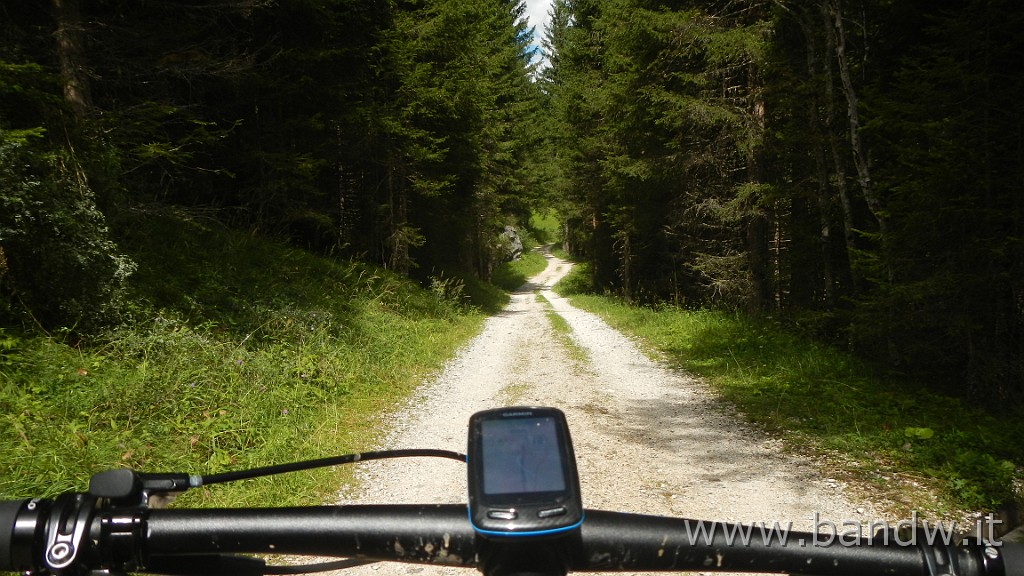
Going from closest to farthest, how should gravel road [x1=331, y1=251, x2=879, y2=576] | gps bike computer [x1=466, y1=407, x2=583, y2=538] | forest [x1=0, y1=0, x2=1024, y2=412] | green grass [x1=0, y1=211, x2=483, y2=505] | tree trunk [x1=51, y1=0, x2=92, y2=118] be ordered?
gps bike computer [x1=466, y1=407, x2=583, y2=538], gravel road [x1=331, y1=251, x2=879, y2=576], green grass [x1=0, y1=211, x2=483, y2=505], forest [x1=0, y1=0, x2=1024, y2=412], tree trunk [x1=51, y1=0, x2=92, y2=118]

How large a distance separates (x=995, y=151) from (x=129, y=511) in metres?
8.90

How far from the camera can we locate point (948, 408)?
249 inches

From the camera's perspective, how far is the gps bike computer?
98cm

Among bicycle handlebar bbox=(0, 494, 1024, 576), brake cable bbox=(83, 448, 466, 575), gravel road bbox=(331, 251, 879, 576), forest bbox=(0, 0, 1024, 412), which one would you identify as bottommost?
gravel road bbox=(331, 251, 879, 576)

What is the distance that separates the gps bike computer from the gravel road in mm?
2325

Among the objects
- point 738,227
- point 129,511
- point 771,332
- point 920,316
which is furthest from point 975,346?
point 129,511

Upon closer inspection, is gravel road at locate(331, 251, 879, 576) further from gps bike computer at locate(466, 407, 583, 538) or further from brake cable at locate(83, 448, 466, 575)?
gps bike computer at locate(466, 407, 583, 538)

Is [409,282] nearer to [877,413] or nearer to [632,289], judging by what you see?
[632,289]

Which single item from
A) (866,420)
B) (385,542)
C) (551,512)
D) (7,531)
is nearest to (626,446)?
(866,420)

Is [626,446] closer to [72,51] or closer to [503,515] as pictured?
[503,515]

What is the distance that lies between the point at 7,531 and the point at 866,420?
7068 mm

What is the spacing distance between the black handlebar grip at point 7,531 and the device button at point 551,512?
1035 mm

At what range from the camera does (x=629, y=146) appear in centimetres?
1714

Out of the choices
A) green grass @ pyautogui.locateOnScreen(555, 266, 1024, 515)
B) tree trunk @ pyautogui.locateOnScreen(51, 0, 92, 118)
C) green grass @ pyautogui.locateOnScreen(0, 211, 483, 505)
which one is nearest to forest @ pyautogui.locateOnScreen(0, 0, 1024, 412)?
tree trunk @ pyautogui.locateOnScreen(51, 0, 92, 118)
